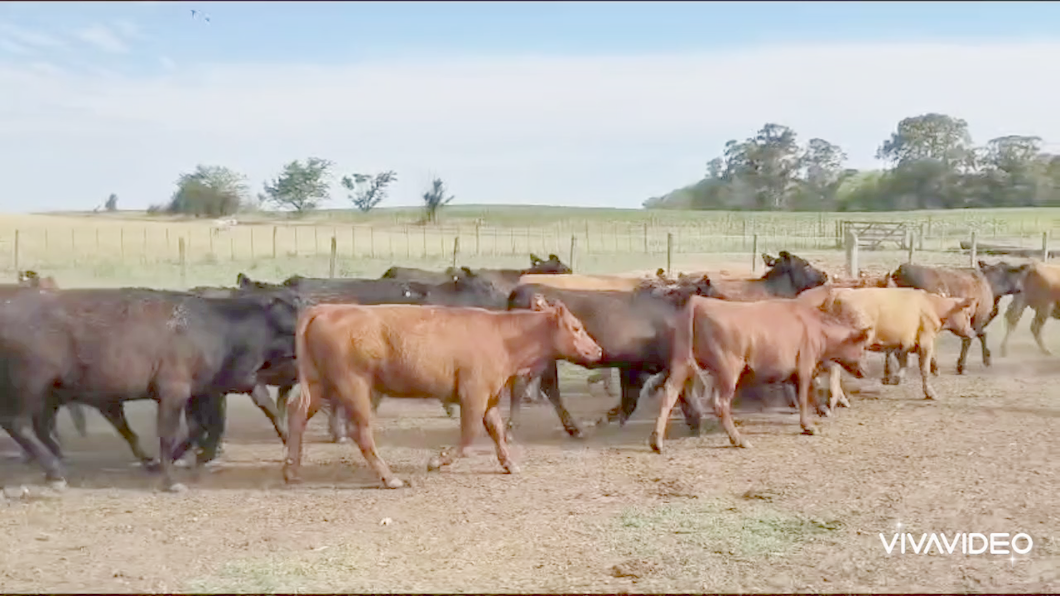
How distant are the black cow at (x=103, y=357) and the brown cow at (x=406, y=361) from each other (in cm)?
85

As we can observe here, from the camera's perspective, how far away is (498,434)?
8367 mm

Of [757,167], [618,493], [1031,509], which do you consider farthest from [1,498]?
[757,167]

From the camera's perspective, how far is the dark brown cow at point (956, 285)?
1434cm

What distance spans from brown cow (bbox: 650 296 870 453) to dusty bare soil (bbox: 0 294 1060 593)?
376 millimetres

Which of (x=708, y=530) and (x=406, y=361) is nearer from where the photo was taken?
(x=708, y=530)

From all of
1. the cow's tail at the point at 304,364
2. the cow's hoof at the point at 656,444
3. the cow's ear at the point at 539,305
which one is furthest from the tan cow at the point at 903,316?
the cow's tail at the point at 304,364

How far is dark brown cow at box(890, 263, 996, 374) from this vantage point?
14.3 metres

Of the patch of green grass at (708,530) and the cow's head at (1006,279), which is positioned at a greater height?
the cow's head at (1006,279)

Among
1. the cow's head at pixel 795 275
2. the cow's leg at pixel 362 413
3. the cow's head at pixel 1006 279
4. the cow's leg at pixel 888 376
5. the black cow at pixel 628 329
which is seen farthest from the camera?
the cow's head at pixel 1006 279

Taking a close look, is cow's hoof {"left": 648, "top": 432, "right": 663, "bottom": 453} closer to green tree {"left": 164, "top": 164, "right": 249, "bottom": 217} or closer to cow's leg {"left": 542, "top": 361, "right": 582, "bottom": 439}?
cow's leg {"left": 542, "top": 361, "right": 582, "bottom": 439}

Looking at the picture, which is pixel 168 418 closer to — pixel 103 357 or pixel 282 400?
pixel 103 357

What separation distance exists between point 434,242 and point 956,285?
102 ft

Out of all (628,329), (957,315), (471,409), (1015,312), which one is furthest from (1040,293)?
(471,409)

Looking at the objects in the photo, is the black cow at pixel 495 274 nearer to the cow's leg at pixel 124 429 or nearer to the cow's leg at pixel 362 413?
the cow's leg at pixel 124 429
